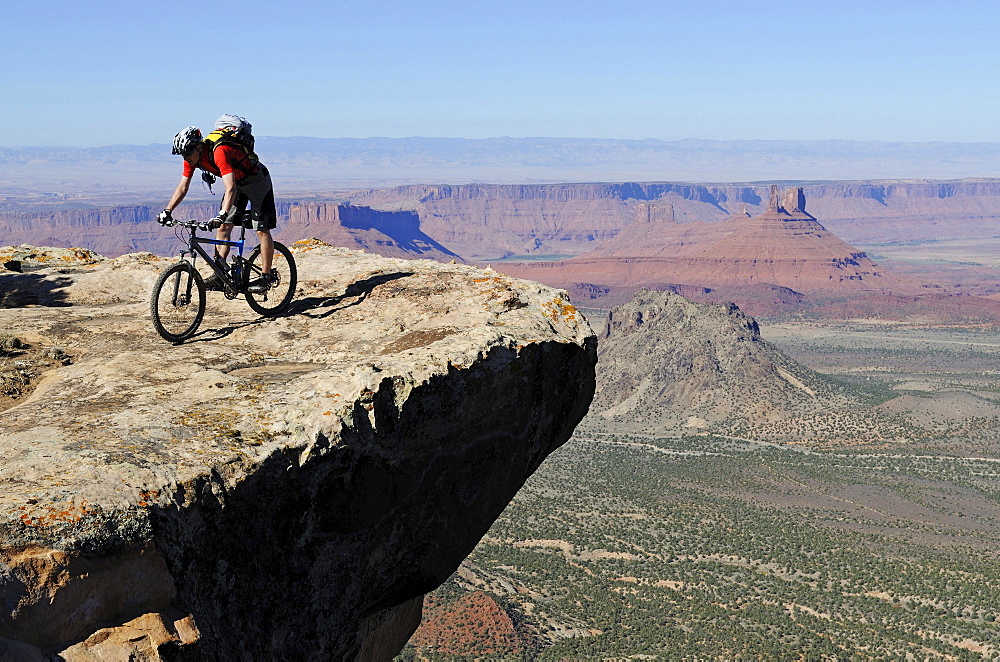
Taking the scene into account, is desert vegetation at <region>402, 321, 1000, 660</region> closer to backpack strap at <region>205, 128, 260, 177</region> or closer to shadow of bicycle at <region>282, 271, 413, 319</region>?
shadow of bicycle at <region>282, 271, 413, 319</region>

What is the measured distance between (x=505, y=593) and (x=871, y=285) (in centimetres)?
17859

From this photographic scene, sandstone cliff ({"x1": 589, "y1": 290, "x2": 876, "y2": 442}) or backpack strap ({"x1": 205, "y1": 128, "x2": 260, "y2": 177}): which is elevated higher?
backpack strap ({"x1": 205, "y1": 128, "x2": 260, "y2": 177})

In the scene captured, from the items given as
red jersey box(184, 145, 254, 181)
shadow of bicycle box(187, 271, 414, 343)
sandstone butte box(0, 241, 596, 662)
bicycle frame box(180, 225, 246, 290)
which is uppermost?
red jersey box(184, 145, 254, 181)

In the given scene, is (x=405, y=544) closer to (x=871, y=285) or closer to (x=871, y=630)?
(x=871, y=630)

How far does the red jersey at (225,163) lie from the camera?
10031 mm

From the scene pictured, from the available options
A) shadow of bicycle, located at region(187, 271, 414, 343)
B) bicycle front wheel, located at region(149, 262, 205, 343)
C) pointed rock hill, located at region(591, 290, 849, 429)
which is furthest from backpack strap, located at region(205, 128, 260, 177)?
pointed rock hill, located at region(591, 290, 849, 429)

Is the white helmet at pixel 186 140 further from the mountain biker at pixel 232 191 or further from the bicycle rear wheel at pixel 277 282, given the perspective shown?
the bicycle rear wheel at pixel 277 282

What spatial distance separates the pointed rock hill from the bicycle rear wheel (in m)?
74.8

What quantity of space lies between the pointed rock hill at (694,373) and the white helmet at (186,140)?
76.9 metres

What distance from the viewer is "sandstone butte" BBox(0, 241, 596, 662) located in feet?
17.6

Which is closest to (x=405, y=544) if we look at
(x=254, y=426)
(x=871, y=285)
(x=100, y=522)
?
(x=254, y=426)

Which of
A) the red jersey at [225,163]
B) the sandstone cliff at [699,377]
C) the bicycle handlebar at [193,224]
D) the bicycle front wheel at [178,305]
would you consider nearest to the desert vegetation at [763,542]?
the sandstone cliff at [699,377]

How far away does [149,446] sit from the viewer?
6348 mm

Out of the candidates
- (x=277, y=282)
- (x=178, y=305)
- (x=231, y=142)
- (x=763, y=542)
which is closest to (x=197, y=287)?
(x=178, y=305)
